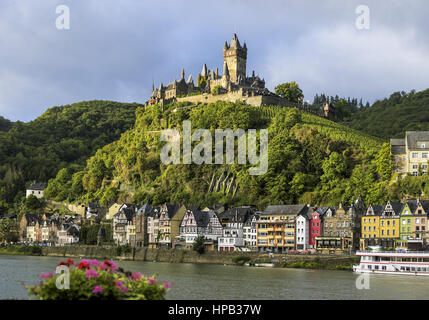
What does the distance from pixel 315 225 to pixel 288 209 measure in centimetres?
575

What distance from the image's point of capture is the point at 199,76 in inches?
6875

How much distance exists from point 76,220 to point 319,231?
194ft

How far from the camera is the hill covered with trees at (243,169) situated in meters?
100

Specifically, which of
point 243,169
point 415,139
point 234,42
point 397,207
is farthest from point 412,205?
point 234,42

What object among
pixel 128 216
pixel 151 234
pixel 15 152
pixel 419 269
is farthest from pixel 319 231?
pixel 15 152

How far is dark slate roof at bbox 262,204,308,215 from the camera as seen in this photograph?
89500 millimetres

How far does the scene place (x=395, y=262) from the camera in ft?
224

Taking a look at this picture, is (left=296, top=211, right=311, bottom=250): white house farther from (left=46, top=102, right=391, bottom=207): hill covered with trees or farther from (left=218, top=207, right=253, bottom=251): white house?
(left=218, top=207, right=253, bottom=251): white house

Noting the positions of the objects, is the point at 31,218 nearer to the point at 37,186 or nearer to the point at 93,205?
the point at 93,205

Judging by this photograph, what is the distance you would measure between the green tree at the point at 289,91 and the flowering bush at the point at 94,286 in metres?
132

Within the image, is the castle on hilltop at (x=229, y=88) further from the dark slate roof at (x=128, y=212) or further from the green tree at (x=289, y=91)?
the dark slate roof at (x=128, y=212)

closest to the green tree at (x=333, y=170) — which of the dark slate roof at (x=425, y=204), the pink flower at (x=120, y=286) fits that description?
the dark slate roof at (x=425, y=204)

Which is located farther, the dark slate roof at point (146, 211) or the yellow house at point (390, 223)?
the dark slate roof at point (146, 211)

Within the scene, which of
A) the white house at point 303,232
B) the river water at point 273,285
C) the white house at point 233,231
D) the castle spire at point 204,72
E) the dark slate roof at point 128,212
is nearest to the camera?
the river water at point 273,285
